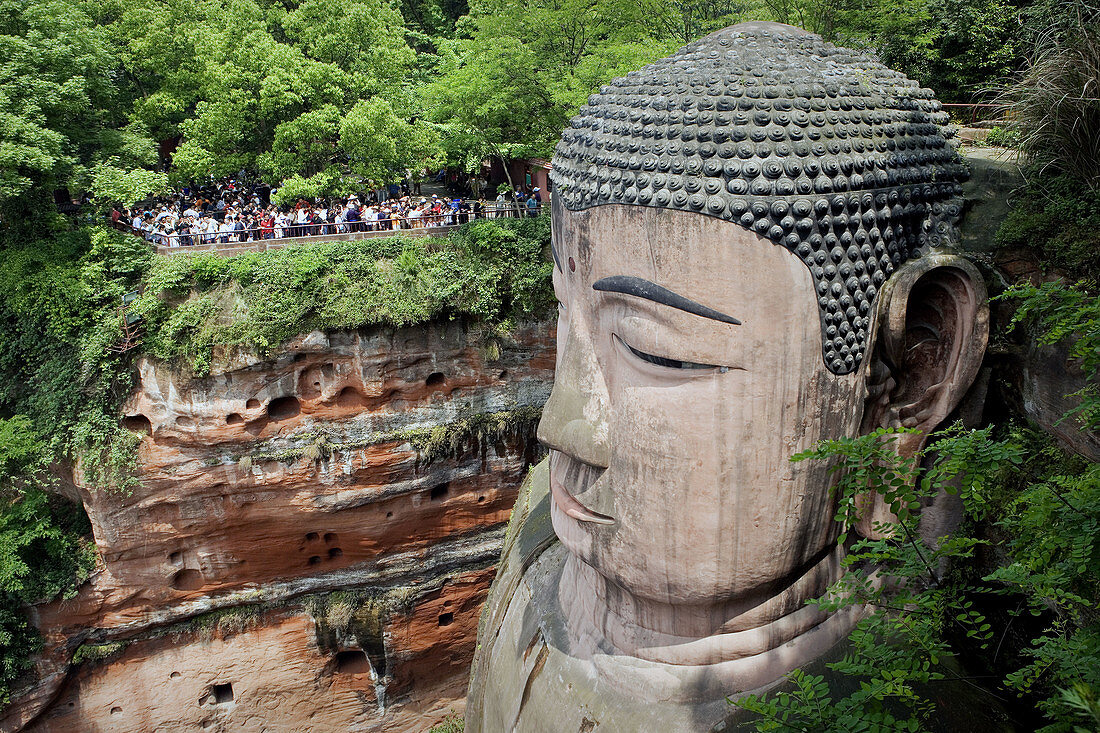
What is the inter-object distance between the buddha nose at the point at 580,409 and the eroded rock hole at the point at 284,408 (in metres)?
9.92

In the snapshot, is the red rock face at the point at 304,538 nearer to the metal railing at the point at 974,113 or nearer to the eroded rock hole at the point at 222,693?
the eroded rock hole at the point at 222,693

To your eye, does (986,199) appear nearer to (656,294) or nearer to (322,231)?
(656,294)

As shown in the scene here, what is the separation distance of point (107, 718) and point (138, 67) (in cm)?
1259

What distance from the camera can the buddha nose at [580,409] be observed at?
3.77m

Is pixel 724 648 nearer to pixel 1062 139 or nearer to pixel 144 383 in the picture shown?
pixel 1062 139

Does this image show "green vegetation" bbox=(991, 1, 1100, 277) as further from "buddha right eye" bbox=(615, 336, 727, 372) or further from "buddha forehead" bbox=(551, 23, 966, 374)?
"buddha right eye" bbox=(615, 336, 727, 372)

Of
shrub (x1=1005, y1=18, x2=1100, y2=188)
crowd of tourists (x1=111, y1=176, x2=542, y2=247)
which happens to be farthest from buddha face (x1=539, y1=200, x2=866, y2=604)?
crowd of tourists (x1=111, y1=176, x2=542, y2=247)

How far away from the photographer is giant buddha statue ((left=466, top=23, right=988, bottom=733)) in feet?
11.2

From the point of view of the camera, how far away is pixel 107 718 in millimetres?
13094

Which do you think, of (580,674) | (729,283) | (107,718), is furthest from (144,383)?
(729,283)

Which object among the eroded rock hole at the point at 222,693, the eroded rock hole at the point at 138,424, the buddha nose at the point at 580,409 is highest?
the buddha nose at the point at 580,409

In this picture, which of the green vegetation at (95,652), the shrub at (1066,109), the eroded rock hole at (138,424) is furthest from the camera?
the green vegetation at (95,652)

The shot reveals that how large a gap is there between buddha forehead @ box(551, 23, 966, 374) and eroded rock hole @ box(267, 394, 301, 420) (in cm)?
1011

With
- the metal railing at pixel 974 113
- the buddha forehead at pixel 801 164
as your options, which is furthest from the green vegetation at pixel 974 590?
the metal railing at pixel 974 113
